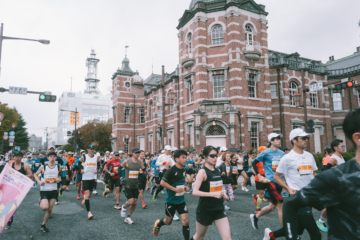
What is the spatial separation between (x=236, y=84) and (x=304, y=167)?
19548 mm

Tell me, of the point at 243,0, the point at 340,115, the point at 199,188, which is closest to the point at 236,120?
the point at 243,0

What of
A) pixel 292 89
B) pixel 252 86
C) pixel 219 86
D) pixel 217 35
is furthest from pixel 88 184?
pixel 292 89

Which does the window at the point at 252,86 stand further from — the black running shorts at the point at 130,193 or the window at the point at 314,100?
the black running shorts at the point at 130,193

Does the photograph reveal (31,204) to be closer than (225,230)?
No

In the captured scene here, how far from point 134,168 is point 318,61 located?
104 feet

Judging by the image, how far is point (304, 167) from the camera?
14.2 feet

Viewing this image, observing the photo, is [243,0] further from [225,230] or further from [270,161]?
[225,230]

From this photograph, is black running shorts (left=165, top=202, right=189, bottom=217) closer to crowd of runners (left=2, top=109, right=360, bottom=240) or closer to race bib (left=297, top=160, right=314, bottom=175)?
A: crowd of runners (left=2, top=109, right=360, bottom=240)

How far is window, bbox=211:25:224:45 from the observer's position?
24.5 meters

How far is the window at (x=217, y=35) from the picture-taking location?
24.5 meters

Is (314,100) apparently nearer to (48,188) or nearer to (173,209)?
(173,209)

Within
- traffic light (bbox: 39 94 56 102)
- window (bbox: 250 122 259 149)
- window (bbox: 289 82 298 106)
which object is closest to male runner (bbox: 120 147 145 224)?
traffic light (bbox: 39 94 56 102)

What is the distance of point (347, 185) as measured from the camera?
65.3 inches

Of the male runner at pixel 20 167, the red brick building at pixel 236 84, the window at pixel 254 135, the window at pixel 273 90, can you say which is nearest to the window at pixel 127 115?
the red brick building at pixel 236 84
